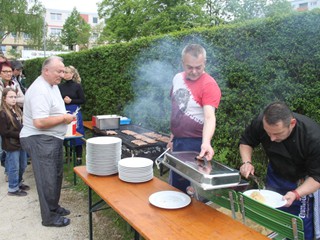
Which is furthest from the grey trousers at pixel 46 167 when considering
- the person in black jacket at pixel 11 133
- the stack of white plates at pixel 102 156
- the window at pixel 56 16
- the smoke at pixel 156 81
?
the window at pixel 56 16

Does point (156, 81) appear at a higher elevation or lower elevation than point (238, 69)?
lower

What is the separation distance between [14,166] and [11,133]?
0.51m

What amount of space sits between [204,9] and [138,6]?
5.44 metres

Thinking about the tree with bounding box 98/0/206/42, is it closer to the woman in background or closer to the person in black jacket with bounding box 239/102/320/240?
the woman in background

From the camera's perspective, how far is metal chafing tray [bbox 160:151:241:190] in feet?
5.70

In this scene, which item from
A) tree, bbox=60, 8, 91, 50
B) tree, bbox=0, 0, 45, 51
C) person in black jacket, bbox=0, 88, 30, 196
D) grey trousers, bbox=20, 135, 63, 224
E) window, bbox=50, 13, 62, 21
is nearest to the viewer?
grey trousers, bbox=20, 135, 63, 224

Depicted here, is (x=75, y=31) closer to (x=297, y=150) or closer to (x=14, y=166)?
(x=14, y=166)

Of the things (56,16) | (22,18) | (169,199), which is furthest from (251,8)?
(56,16)

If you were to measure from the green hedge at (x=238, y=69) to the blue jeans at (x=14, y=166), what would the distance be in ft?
8.95

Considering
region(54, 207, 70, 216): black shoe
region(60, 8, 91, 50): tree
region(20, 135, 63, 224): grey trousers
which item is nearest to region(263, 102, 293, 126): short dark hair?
region(20, 135, 63, 224): grey trousers

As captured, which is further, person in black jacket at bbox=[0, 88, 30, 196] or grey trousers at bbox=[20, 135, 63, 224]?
person in black jacket at bbox=[0, 88, 30, 196]

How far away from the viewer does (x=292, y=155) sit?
2.23 metres

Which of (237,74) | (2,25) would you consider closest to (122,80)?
(237,74)

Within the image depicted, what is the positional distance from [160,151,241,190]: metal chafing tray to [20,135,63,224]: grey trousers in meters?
1.77
